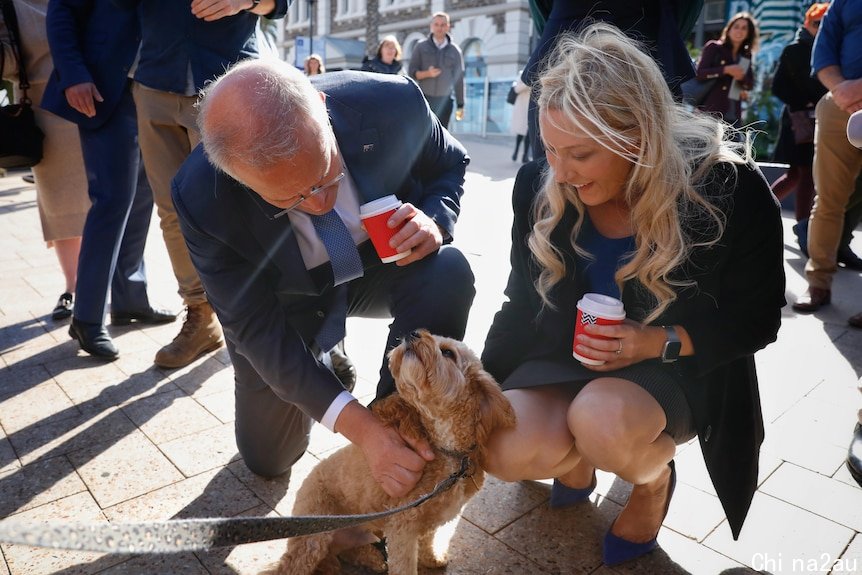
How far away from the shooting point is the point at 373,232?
1892 millimetres

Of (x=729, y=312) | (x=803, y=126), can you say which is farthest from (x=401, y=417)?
(x=803, y=126)

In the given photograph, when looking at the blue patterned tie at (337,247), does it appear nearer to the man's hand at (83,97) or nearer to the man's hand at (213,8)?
the man's hand at (213,8)

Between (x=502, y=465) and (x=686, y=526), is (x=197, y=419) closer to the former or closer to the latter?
(x=502, y=465)

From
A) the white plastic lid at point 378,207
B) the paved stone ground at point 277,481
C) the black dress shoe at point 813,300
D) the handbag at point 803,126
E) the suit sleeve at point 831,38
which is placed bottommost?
the paved stone ground at point 277,481

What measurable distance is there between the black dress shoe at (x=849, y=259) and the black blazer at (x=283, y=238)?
4.34 metres


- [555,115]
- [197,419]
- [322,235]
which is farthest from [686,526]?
[197,419]

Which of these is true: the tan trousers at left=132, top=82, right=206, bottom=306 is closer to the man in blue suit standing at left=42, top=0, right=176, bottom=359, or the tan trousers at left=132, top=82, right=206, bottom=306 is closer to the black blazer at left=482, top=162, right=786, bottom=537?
the man in blue suit standing at left=42, top=0, right=176, bottom=359

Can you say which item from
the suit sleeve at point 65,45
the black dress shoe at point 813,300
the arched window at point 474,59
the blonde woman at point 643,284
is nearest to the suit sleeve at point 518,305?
the blonde woman at point 643,284

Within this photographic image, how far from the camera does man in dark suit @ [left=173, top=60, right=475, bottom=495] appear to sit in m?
1.71

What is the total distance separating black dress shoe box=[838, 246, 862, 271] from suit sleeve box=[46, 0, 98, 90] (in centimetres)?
576

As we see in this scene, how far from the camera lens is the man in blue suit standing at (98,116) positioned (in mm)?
3156

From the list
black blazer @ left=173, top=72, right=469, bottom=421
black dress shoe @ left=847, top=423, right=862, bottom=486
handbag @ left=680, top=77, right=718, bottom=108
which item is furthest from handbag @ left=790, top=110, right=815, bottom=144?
black blazer @ left=173, top=72, right=469, bottom=421

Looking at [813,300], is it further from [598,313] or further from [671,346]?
[598,313]

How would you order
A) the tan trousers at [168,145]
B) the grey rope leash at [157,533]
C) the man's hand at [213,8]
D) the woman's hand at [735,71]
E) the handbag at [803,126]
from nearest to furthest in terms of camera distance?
the grey rope leash at [157,533] < the man's hand at [213,8] < the tan trousers at [168,145] < the handbag at [803,126] < the woman's hand at [735,71]
